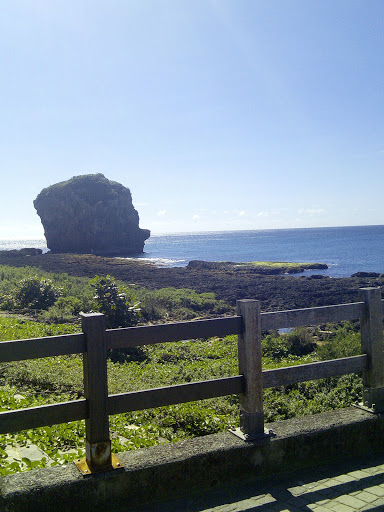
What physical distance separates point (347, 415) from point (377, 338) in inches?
29.0

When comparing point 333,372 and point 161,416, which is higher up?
point 333,372

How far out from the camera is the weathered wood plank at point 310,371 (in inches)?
162

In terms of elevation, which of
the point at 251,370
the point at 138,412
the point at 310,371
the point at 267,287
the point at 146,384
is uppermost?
the point at 251,370

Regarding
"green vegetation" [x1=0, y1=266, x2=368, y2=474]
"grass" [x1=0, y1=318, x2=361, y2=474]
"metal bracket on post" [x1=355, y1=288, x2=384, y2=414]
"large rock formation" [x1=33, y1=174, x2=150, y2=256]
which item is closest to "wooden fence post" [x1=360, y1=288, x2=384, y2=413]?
"metal bracket on post" [x1=355, y1=288, x2=384, y2=414]

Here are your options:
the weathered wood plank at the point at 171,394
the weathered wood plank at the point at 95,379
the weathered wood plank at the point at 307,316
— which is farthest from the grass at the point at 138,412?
the weathered wood plank at the point at 307,316

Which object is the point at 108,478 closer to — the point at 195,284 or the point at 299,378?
the point at 299,378

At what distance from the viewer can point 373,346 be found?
4.53m

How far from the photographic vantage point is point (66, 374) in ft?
24.6

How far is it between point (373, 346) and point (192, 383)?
179cm

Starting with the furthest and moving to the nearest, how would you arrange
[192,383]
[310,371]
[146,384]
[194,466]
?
[146,384] < [310,371] < [192,383] < [194,466]

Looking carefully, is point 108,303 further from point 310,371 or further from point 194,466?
point 194,466

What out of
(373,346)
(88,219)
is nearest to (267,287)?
(373,346)

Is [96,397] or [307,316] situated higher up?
[307,316]

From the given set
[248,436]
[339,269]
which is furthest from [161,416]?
[339,269]
